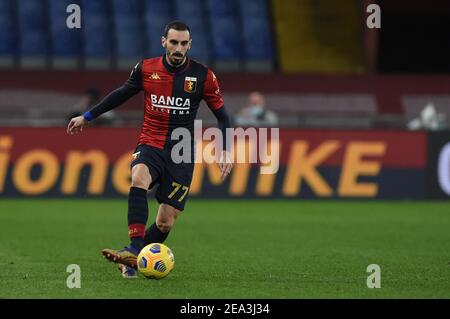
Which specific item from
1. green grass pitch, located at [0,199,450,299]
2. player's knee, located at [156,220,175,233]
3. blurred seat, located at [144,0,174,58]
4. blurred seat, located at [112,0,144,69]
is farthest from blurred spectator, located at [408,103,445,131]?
player's knee, located at [156,220,175,233]

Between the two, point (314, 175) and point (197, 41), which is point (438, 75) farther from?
point (314, 175)

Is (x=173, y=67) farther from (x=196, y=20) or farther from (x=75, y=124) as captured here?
(x=196, y=20)

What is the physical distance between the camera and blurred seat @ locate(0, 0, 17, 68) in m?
30.2

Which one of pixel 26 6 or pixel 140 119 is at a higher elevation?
pixel 26 6

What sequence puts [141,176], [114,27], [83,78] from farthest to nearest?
[114,27], [83,78], [141,176]

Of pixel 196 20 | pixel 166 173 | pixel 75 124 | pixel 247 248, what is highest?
pixel 196 20

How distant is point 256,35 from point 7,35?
663 cm

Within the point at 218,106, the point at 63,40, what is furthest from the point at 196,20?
the point at 218,106

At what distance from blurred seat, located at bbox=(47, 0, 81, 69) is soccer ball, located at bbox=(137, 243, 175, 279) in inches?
828

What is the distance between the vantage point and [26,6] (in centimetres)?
3134

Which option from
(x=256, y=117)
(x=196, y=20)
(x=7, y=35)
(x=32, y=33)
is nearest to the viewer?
(x=256, y=117)

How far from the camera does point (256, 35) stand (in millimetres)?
32219
